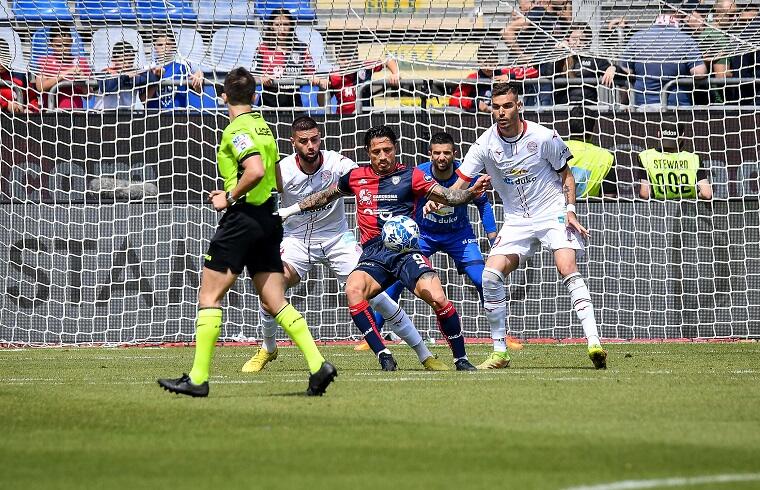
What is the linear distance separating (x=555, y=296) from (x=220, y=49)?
5479 mm

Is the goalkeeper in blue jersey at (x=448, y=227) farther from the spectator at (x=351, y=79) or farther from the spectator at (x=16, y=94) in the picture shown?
the spectator at (x=16, y=94)

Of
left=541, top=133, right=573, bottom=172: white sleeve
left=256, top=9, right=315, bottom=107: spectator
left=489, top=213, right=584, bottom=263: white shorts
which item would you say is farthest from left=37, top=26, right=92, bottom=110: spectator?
left=541, top=133, right=573, bottom=172: white sleeve

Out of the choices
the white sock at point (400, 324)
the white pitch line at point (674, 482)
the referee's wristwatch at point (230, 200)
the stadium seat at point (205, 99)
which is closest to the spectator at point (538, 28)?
the stadium seat at point (205, 99)

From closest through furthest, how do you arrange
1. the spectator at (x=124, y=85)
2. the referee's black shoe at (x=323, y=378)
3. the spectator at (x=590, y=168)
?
the referee's black shoe at (x=323, y=378) → the spectator at (x=124, y=85) → the spectator at (x=590, y=168)

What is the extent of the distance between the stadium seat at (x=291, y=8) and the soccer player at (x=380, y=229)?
4974 mm

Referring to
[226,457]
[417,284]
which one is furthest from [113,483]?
[417,284]

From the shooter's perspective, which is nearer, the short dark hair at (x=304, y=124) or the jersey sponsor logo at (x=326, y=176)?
the short dark hair at (x=304, y=124)

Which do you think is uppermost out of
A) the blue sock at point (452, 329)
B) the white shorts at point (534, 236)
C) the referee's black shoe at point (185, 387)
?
the white shorts at point (534, 236)

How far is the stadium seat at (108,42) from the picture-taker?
15914 millimetres

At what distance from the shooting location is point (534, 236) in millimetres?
11406

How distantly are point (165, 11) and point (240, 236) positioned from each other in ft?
27.1

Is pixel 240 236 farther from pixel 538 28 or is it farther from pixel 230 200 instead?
pixel 538 28

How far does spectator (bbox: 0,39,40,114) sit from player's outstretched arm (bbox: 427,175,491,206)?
25.0 ft

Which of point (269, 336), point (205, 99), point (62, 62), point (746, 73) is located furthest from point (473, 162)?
point (746, 73)
